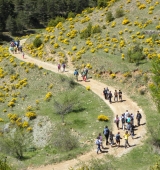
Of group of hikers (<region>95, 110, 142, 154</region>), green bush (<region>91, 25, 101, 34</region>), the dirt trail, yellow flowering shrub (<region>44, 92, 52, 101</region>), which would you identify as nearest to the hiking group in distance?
the dirt trail

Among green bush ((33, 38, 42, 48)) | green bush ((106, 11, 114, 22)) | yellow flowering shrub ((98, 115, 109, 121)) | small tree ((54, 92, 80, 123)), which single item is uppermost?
green bush ((106, 11, 114, 22))

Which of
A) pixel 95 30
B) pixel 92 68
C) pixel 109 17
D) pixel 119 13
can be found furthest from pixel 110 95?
pixel 119 13

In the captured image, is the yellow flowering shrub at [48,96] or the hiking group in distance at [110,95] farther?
the yellow flowering shrub at [48,96]

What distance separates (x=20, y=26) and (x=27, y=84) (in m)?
68.0

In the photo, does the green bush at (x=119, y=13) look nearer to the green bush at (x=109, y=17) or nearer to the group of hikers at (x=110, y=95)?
the green bush at (x=109, y=17)

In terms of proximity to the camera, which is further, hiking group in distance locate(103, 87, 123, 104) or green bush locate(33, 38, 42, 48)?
green bush locate(33, 38, 42, 48)

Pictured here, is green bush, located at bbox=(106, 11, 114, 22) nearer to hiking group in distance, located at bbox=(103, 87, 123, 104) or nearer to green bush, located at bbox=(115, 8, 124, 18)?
green bush, located at bbox=(115, 8, 124, 18)

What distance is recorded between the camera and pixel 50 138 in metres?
39.2

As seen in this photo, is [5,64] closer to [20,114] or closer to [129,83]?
[20,114]

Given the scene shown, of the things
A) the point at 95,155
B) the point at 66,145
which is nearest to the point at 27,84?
the point at 66,145

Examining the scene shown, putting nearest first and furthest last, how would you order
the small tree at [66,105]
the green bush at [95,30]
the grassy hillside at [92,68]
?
the grassy hillside at [92,68] → the small tree at [66,105] → the green bush at [95,30]

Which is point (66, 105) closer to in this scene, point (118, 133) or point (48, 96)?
point (48, 96)

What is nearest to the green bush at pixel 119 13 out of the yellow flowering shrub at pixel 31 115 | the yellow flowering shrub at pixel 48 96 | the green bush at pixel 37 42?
the green bush at pixel 37 42

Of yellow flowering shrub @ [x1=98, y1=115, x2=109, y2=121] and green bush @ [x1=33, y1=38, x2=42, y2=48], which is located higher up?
green bush @ [x1=33, y1=38, x2=42, y2=48]
